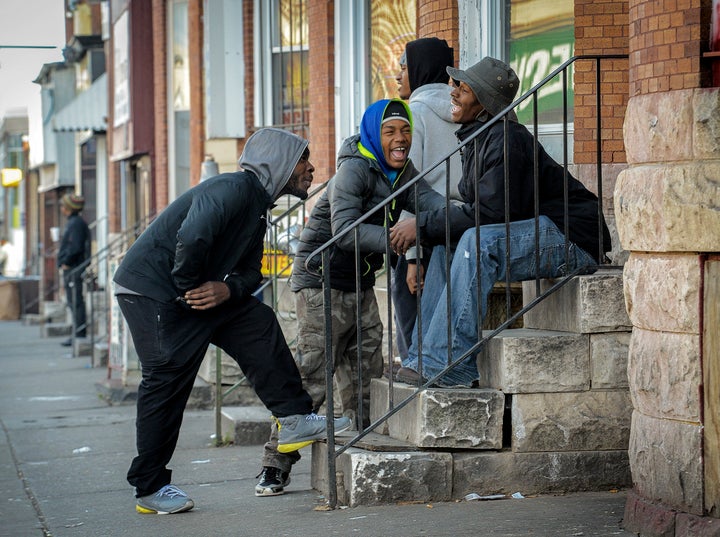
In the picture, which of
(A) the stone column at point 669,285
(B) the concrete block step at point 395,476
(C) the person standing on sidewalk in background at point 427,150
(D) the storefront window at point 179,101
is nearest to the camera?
(A) the stone column at point 669,285

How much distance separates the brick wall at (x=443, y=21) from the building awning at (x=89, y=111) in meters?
15.8

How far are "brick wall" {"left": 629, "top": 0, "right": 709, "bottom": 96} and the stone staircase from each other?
3.79 ft

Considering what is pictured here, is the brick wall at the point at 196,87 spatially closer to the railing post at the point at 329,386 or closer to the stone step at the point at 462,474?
the railing post at the point at 329,386

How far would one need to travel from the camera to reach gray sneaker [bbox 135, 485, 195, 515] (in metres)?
6.27

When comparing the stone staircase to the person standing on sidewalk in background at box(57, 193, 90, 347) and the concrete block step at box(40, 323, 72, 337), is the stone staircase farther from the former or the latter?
the concrete block step at box(40, 323, 72, 337)

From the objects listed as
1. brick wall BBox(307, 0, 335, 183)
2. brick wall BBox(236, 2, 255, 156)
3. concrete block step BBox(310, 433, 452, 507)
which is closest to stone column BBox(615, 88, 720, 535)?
concrete block step BBox(310, 433, 452, 507)

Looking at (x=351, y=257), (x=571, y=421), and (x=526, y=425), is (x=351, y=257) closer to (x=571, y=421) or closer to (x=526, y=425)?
(x=526, y=425)

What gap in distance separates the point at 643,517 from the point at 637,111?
5.71 ft

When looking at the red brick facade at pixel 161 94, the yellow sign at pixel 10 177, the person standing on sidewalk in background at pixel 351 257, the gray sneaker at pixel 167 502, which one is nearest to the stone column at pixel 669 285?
the person standing on sidewalk in background at pixel 351 257

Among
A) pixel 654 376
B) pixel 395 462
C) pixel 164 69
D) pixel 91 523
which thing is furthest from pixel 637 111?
pixel 164 69

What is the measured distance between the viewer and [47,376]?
48.8 ft

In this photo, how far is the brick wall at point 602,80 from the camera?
7.70 metres

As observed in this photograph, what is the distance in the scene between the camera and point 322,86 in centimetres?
1195

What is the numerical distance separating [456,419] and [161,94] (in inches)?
517
